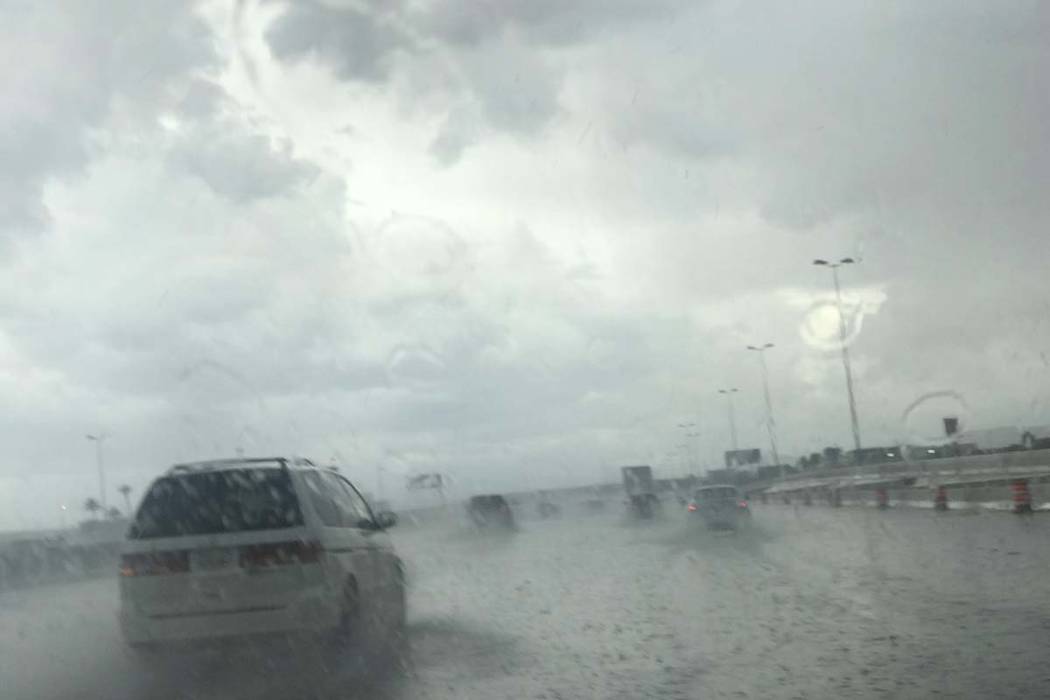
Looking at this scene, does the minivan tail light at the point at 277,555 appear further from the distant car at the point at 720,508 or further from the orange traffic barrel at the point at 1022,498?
the distant car at the point at 720,508

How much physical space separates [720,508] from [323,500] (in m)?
27.2

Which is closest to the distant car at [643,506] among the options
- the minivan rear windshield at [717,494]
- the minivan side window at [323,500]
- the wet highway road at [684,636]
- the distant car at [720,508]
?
the minivan rear windshield at [717,494]

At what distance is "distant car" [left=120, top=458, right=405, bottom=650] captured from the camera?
10.4m

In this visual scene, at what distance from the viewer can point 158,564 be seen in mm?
10523

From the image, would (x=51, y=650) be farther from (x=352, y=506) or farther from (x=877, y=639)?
(x=877, y=639)

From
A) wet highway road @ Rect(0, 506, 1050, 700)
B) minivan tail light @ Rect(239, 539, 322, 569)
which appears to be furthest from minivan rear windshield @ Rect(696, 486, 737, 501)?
minivan tail light @ Rect(239, 539, 322, 569)

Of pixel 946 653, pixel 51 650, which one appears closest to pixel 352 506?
pixel 51 650

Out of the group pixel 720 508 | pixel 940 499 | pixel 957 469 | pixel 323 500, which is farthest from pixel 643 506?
pixel 323 500

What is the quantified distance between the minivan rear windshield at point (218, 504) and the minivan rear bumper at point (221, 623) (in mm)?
715

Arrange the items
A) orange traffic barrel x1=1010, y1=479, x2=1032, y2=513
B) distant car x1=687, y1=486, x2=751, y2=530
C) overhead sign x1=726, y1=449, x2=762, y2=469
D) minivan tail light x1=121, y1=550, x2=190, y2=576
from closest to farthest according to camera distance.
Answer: minivan tail light x1=121, y1=550, x2=190, y2=576 < orange traffic barrel x1=1010, y1=479, x2=1032, y2=513 < distant car x1=687, y1=486, x2=751, y2=530 < overhead sign x1=726, y1=449, x2=762, y2=469

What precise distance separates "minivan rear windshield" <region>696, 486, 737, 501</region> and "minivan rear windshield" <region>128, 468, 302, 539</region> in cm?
A: 2813

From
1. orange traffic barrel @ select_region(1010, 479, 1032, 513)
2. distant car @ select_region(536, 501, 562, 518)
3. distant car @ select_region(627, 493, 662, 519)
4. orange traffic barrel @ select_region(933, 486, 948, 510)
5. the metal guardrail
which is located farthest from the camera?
distant car @ select_region(536, 501, 562, 518)

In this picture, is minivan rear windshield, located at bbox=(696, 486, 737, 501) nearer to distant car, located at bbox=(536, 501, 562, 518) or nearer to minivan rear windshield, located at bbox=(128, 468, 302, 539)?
minivan rear windshield, located at bbox=(128, 468, 302, 539)

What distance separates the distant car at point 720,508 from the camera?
37500mm
